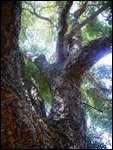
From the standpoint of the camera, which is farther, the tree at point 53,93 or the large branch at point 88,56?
the large branch at point 88,56

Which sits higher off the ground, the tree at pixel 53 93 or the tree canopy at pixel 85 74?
the tree canopy at pixel 85 74

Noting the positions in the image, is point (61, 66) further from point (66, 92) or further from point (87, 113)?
point (87, 113)

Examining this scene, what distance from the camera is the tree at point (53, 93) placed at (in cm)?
238

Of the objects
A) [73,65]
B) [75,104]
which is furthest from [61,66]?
[75,104]

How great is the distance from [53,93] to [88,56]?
0.63 metres

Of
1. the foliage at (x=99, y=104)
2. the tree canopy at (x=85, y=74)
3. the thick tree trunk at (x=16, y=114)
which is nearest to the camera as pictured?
the thick tree trunk at (x=16, y=114)

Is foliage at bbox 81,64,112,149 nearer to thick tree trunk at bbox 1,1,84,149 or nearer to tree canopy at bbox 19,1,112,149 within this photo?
tree canopy at bbox 19,1,112,149

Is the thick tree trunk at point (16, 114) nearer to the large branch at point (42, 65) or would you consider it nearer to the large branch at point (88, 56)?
the large branch at point (88, 56)

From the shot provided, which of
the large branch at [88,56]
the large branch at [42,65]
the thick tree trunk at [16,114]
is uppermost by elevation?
the large branch at [42,65]

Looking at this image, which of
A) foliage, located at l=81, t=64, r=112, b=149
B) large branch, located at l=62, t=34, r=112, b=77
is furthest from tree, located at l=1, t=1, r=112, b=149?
foliage, located at l=81, t=64, r=112, b=149

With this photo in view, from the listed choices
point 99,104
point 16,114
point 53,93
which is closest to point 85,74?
point 99,104

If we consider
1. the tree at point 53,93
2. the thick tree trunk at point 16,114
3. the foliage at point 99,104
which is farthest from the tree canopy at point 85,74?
the thick tree trunk at point 16,114

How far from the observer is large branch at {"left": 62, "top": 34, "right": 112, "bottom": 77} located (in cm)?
311

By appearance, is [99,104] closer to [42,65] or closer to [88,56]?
[42,65]
